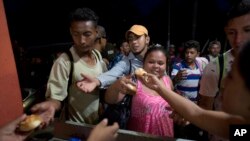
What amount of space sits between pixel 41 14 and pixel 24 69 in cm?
599

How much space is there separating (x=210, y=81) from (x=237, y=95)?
0.75 metres

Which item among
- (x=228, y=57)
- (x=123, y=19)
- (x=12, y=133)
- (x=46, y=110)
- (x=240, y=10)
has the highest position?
(x=123, y=19)

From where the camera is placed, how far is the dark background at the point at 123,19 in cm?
1035

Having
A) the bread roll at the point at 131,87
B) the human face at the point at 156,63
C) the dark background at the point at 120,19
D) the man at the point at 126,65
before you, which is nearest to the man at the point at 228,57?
the human face at the point at 156,63

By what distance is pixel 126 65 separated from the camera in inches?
101

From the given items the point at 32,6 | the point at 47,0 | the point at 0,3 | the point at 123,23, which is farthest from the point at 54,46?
the point at 0,3

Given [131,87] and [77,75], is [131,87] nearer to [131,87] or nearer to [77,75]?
[131,87]

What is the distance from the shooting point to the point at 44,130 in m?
2.07

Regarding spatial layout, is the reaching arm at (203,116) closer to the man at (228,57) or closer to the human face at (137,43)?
the man at (228,57)

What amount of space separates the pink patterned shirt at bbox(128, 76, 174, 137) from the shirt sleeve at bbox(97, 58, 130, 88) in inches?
11.3

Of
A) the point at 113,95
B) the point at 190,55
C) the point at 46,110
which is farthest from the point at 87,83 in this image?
the point at 190,55

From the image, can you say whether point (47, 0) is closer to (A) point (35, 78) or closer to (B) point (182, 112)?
(A) point (35, 78)

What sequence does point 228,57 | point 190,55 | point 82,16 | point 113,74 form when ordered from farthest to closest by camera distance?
point 190,55, point 113,74, point 82,16, point 228,57

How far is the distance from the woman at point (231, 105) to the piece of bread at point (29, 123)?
90 cm
